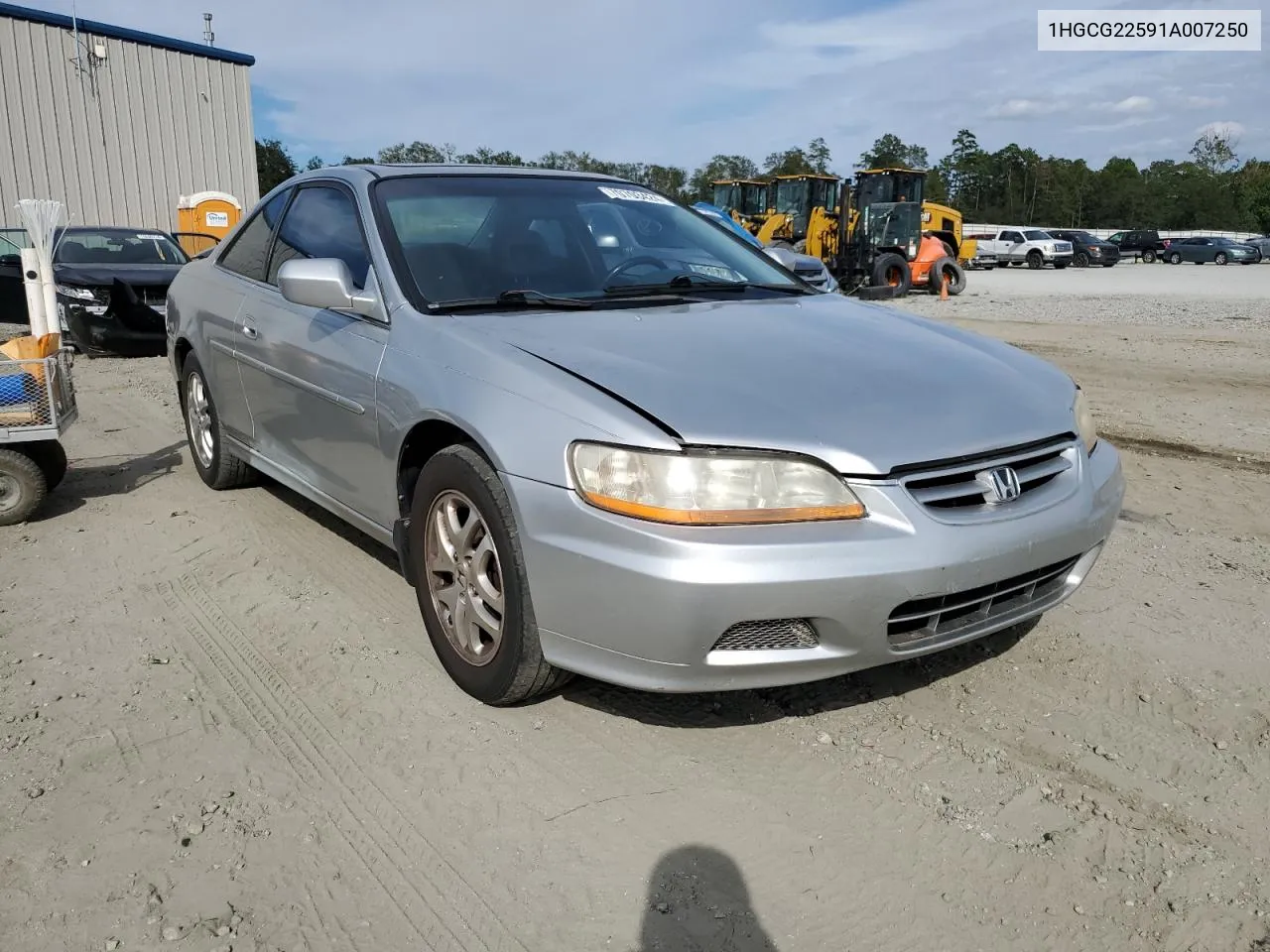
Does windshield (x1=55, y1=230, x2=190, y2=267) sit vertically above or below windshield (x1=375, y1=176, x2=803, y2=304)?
above

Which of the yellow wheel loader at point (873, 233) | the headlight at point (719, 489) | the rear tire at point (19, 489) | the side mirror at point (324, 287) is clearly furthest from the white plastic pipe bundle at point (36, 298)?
the yellow wheel loader at point (873, 233)

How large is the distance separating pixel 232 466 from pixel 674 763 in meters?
3.32

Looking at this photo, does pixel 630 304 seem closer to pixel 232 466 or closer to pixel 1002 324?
pixel 232 466

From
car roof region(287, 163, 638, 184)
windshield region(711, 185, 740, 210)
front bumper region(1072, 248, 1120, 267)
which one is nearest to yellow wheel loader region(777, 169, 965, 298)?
windshield region(711, 185, 740, 210)

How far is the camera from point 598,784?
8.38 ft

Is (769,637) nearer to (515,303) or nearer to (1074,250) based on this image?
(515,303)

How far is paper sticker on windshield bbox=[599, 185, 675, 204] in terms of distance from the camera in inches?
160

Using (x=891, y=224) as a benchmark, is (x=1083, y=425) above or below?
below

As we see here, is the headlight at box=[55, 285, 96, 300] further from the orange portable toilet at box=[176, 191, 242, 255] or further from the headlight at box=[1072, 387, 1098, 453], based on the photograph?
the orange portable toilet at box=[176, 191, 242, 255]

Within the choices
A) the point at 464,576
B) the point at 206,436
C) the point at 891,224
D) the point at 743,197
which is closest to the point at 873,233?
the point at 891,224

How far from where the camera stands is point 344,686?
309cm

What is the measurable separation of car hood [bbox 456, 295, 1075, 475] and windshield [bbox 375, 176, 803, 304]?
0.95 ft

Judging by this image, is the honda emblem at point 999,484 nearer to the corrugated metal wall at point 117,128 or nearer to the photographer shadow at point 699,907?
the photographer shadow at point 699,907

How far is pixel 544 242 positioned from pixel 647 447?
150 centimetres
